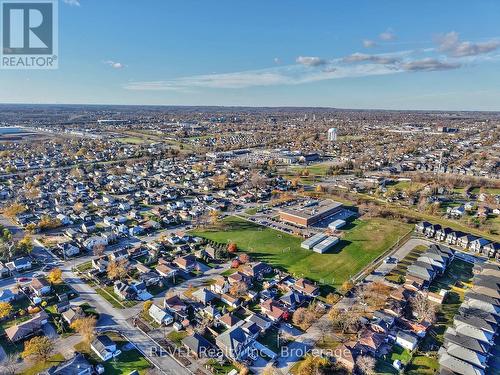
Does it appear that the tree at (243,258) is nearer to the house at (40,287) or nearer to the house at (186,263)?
the house at (186,263)

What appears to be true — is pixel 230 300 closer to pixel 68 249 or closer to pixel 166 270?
pixel 166 270

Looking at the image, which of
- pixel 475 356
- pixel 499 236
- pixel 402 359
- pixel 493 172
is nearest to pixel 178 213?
pixel 402 359

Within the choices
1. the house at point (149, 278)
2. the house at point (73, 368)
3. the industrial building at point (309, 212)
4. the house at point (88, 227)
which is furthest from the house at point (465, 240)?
the house at point (88, 227)

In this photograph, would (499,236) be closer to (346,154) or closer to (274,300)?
(274,300)

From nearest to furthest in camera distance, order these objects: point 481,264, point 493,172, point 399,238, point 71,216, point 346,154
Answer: point 481,264, point 399,238, point 71,216, point 493,172, point 346,154

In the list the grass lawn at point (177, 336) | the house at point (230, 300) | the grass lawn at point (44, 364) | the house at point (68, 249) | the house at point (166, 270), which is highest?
the house at point (68, 249)
